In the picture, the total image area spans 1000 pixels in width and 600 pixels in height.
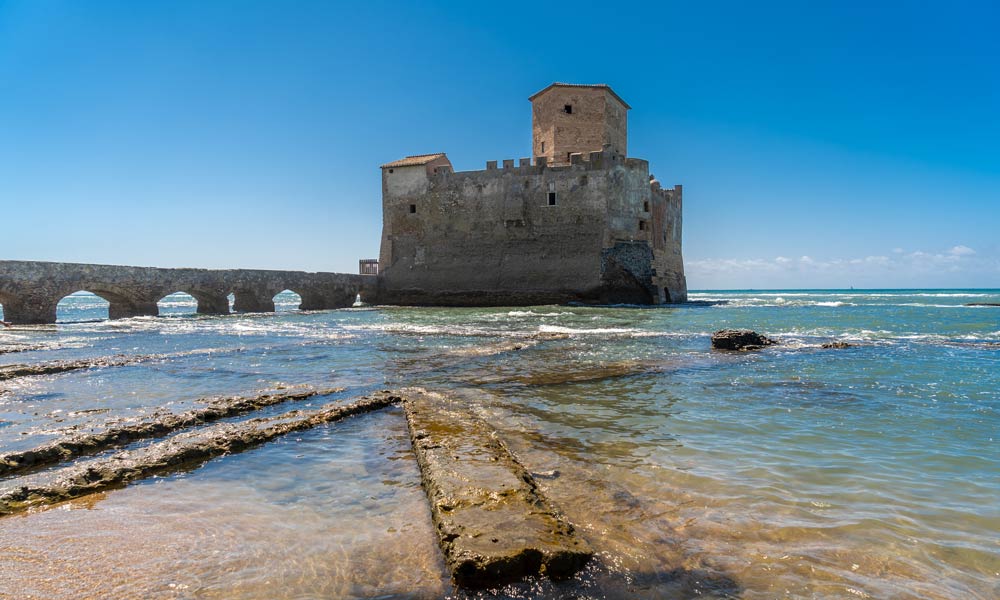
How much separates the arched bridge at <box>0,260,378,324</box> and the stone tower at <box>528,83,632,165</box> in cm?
1360

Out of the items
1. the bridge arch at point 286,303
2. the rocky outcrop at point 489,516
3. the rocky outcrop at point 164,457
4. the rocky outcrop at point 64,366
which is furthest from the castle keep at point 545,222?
the rocky outcrop at point 489,516

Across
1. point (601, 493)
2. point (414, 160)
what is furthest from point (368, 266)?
point (601, 493)

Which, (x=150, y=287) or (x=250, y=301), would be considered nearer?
(x=150, y=287)

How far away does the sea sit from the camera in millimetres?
2256

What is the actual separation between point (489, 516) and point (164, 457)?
2457mm

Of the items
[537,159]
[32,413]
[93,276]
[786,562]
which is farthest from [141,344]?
[537,159]

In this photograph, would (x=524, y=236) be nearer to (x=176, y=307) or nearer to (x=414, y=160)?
(x=414, y=160)

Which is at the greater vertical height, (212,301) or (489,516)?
(212,301)

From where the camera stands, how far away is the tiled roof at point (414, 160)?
32.8 metres

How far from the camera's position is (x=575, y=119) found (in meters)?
31.3

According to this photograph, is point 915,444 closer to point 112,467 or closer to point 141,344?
point 112,467

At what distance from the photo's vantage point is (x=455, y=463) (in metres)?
3.49

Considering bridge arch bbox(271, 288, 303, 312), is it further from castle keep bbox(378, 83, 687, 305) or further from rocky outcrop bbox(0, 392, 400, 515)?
rocky outcrop bbox(0, 392, 400, 515)

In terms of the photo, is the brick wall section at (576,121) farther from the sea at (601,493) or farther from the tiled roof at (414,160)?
the sea at (601,493)
